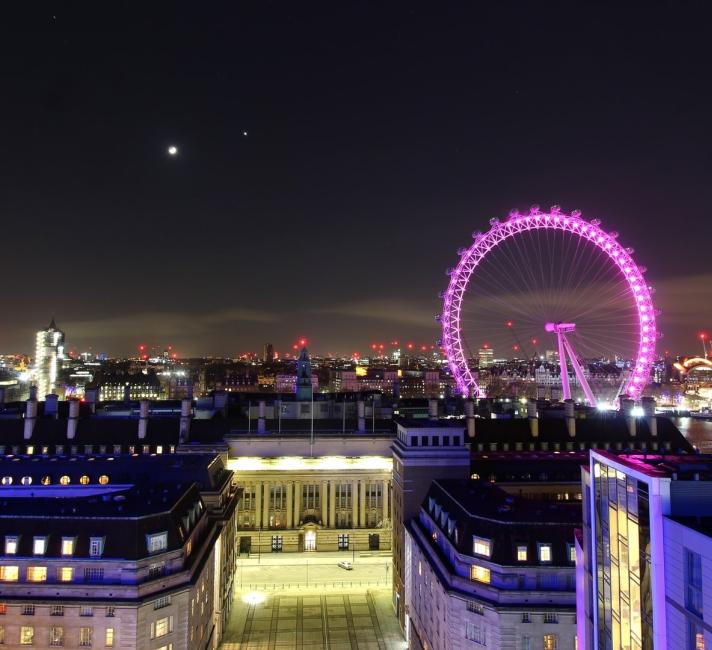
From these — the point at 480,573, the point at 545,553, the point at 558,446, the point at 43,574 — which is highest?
the point at 558,446

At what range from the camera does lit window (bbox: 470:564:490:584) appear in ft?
144

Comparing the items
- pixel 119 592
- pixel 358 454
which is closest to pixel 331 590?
pixel 358 454

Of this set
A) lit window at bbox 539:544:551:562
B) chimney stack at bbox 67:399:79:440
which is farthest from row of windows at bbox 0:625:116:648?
chimney stack at bbox 67:399:79:440

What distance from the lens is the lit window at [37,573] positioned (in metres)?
43.9

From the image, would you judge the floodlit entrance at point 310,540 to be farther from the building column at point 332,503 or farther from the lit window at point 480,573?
the lit window at point 480,573

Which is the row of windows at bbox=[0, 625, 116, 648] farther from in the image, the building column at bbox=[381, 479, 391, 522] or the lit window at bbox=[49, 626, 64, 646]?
the building column at bbox=[381, 479, 391, 522]

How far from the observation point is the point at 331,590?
70250mm

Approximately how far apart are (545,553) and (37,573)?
111 feet

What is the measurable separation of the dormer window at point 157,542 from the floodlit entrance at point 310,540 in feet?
125

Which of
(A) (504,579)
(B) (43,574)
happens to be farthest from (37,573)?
(A) (504,579)

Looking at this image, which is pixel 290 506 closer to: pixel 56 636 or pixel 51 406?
pixel 51 406

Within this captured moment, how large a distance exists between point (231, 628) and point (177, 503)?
1895cm

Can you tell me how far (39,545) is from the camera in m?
44.2

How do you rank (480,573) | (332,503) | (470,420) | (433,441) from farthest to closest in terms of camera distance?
1. (470,420)
2. (332,503)
3. (433,441)
4. (480,573)
